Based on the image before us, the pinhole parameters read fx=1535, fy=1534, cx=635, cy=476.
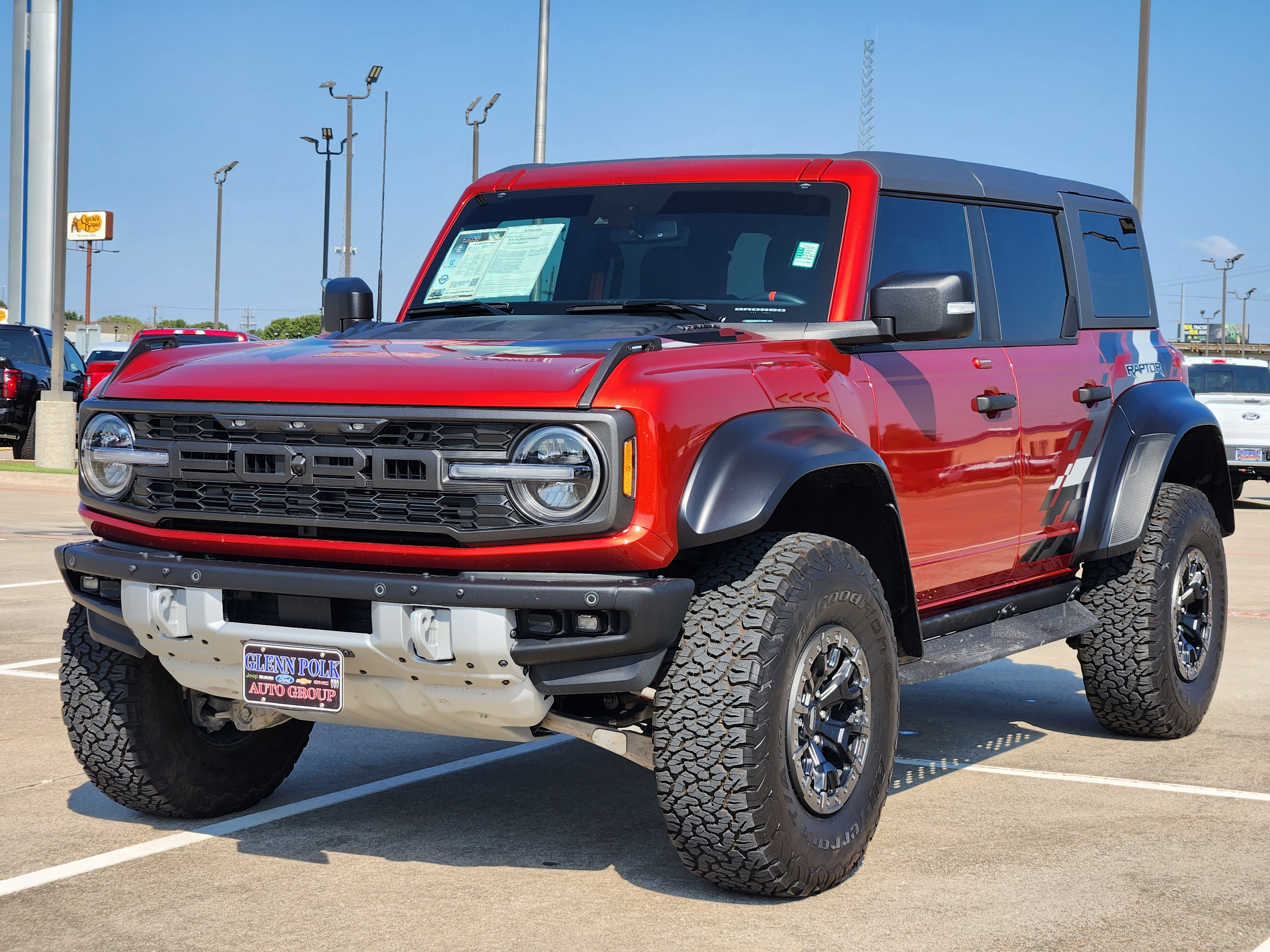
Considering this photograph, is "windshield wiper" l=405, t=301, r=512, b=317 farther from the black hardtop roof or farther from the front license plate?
the front license plate

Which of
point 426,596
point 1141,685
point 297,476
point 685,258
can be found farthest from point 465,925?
point 1141,685

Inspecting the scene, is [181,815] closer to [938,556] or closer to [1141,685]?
[938,556]

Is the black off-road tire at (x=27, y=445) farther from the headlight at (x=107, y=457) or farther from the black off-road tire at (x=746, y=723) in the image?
the black off-road tire at (x=746, y=723)

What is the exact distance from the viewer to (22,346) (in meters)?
21.7

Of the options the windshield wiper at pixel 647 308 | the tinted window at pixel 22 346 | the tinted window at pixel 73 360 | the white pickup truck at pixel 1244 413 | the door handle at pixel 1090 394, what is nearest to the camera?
the windshield wiper at pixel 647 308

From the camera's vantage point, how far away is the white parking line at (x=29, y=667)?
708 cm

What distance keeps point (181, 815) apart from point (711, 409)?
2.24 metres

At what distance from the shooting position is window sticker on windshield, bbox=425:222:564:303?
5.37m

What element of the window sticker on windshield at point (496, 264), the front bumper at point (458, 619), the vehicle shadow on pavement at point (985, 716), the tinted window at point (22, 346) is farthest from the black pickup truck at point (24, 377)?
the front bumper at point (458, 619)

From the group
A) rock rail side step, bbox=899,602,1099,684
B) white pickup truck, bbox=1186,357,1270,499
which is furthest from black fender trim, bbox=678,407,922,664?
white pickup truck, bbox=1186,357,1270,499

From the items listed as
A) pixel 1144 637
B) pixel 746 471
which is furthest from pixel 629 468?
pixel 1144 637

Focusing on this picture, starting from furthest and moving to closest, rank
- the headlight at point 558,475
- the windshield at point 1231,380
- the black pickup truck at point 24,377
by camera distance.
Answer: the black pickup truck at point 24,377, the windshield at point 1231,380, the headlight at point 558,475

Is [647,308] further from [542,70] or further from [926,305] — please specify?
[542,70]

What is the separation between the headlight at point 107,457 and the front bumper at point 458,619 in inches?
11.5
